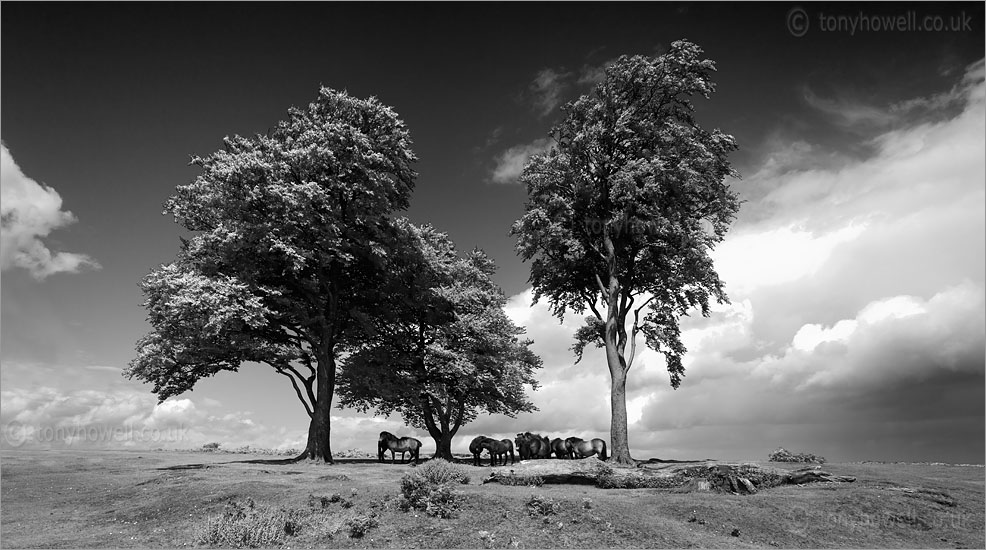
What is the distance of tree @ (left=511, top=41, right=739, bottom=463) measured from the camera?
2942 centimetres

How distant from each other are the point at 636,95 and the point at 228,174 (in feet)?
76.1

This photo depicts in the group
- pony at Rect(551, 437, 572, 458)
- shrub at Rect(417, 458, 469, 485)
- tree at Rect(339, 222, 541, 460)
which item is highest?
tree at Rect(339, 222, 541, 460)

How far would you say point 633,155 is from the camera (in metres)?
31.2

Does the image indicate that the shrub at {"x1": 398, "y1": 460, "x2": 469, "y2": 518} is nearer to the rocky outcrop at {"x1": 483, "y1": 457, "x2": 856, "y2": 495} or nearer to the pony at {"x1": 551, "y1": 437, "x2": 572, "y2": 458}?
the rocky outcrop at {"x1": 483, "y1": 457, "x2": 856, "y2": 495}

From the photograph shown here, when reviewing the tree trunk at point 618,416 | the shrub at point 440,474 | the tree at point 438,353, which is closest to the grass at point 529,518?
the shrub at point 440,474

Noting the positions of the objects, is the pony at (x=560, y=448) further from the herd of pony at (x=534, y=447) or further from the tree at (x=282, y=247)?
the tree at (x=282, y=247)

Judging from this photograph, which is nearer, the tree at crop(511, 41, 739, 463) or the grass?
the grass

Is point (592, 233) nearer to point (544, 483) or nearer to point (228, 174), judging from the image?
point (544, 483)

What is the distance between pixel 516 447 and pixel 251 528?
2889 cm

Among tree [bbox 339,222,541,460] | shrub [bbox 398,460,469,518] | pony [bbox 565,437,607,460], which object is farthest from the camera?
pony [bbox 565,437,607,460]

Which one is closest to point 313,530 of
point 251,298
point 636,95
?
point 251,298

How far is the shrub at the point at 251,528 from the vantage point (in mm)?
13391

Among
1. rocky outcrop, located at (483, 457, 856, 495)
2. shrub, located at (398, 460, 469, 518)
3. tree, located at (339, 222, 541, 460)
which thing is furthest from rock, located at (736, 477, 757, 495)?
tree, located at (339, 222, 541, 460)

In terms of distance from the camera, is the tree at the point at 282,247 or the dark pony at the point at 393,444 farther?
the dark pony at the point at 393,444
